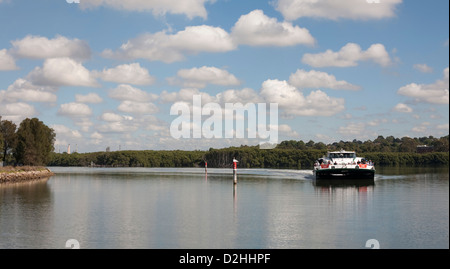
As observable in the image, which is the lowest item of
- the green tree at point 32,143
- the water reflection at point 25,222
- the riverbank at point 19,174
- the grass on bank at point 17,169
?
the water reflection at point 25,222

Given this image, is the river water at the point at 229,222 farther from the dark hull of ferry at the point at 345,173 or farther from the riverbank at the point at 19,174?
the riverbank at the point at 19,174

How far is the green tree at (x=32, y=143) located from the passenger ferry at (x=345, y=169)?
57259mm

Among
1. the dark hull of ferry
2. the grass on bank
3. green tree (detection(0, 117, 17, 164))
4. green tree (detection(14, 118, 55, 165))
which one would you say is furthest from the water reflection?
green tree (detection(0, 117, 17, 164))

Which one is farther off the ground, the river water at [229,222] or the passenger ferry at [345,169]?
the passenger ferry at [345,169]

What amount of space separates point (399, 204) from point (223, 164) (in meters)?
149

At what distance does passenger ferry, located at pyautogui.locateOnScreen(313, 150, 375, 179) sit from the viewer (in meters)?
71.7

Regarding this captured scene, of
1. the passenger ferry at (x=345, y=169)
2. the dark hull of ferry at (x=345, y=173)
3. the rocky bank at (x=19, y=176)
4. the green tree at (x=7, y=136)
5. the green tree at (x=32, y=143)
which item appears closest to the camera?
the dark hull of ferry at (x=345, y=173)

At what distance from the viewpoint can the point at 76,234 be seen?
2561 cm

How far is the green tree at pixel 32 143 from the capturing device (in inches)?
3711

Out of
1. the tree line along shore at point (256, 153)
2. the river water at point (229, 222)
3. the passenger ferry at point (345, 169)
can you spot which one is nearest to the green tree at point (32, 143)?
the tree line along shore at point (256, 153)

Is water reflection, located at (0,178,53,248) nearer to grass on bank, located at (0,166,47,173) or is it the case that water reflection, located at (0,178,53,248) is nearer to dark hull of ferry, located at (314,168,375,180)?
grass on bank, located at (0,166,47,173)

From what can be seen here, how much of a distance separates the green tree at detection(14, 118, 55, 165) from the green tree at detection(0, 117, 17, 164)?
166 centimetres

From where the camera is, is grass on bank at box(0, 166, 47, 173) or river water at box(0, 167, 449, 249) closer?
river water at box(0, 167, 449, 249)
